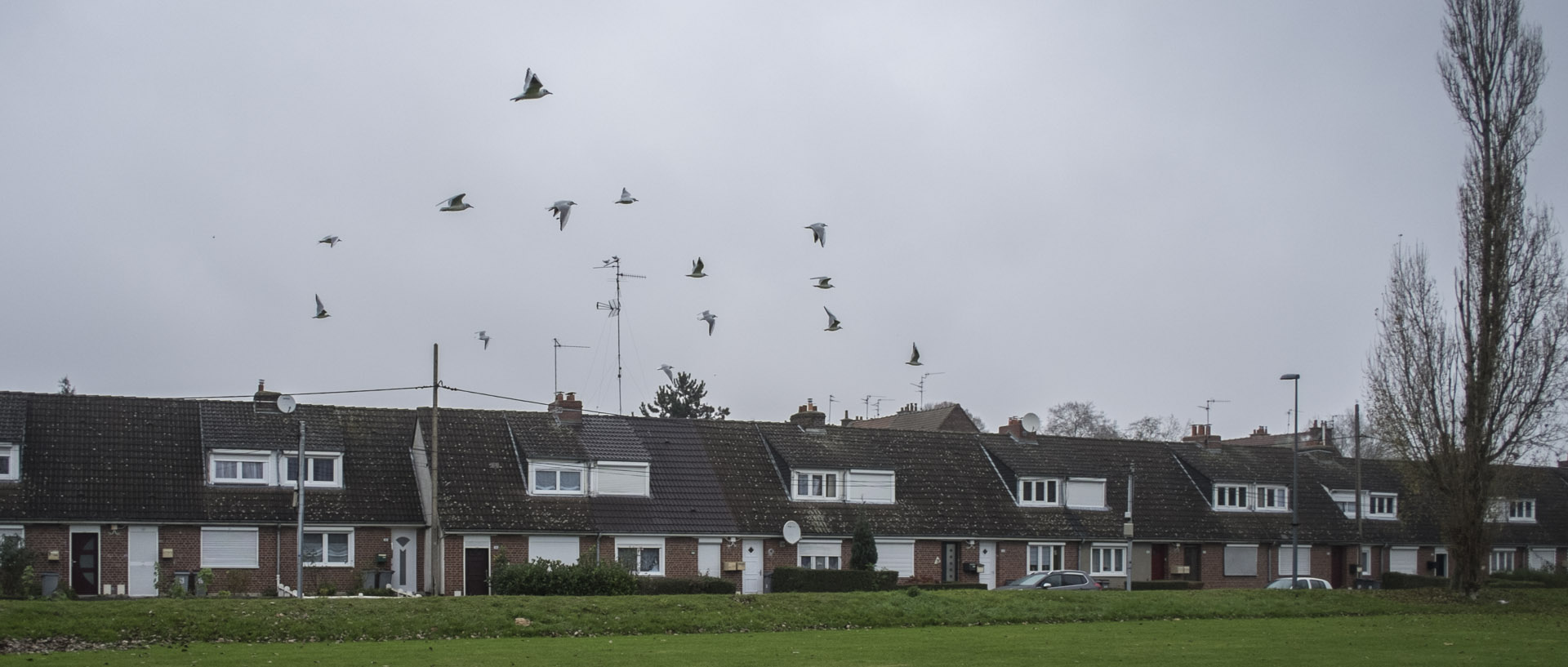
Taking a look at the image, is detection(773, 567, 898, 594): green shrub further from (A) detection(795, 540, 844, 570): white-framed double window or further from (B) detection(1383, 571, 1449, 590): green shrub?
(B) detection(1383, 571, 1449, 590): green shrub

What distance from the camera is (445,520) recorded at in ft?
141

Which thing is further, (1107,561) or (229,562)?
(1107,561)

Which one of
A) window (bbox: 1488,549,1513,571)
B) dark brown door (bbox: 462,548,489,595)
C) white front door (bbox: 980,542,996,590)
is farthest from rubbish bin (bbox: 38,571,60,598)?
window (bbox: 1488,549,1513,571)

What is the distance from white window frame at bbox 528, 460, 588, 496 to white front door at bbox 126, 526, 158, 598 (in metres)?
11.0

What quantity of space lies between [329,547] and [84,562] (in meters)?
6.51

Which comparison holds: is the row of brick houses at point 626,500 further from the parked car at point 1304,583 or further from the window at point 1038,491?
the parked car at point 1304,583

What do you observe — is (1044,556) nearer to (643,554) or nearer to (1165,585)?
(1165,585)

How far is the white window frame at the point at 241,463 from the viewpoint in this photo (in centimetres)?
4241

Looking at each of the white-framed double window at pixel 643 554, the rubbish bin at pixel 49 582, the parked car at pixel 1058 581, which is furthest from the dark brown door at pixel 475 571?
the parked car at pixel 1058 581

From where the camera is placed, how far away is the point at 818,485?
5009 cm

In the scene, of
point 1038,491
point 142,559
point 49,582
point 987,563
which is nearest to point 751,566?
point 987,563

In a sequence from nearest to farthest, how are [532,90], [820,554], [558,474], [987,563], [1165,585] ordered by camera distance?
[532,90] < [558,474] < [820,554] < [1165,585] < [987,563]

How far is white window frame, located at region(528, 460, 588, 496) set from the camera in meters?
45.8

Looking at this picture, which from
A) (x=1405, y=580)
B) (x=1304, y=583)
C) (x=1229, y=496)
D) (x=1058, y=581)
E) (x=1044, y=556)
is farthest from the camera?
(x=1229, y=496)
